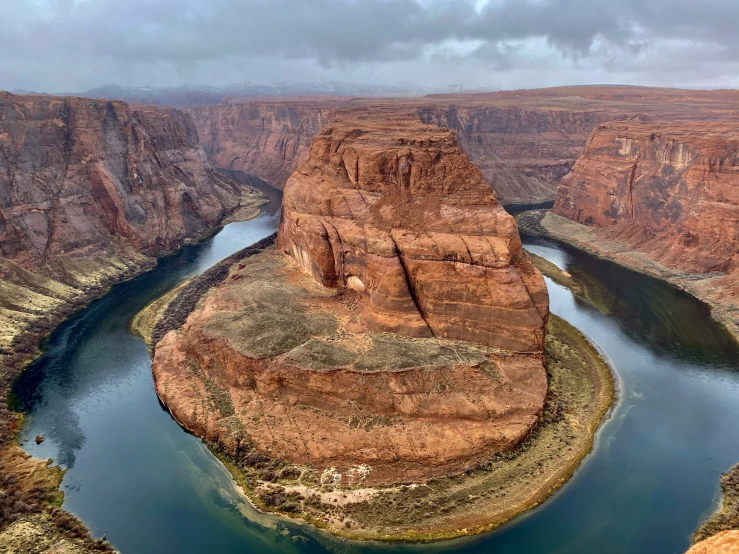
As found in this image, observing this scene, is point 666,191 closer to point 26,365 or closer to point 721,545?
point 721,545

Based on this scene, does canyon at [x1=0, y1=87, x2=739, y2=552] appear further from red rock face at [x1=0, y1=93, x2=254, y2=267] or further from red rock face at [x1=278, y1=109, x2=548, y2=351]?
red rock face at [x1=0, y1=93, x2=254, y2=267]

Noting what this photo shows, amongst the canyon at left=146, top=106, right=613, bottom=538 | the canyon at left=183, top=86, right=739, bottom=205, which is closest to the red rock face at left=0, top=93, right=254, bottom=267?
the canyon at left=146, top=106, right=613, bottom=538

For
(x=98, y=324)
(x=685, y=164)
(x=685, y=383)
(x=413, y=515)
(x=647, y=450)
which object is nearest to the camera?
(x=413, y=515)

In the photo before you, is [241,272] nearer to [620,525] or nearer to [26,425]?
[26,425]

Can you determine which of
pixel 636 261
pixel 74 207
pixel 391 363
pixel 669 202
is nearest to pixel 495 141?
pixel 669 202

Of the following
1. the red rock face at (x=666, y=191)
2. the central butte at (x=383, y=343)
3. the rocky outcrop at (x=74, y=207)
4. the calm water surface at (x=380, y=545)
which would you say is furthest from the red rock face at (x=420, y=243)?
the red rock face at (x=666, y=191)

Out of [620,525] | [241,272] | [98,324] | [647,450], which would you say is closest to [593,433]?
[647,450]

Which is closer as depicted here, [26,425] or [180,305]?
[26,425]
